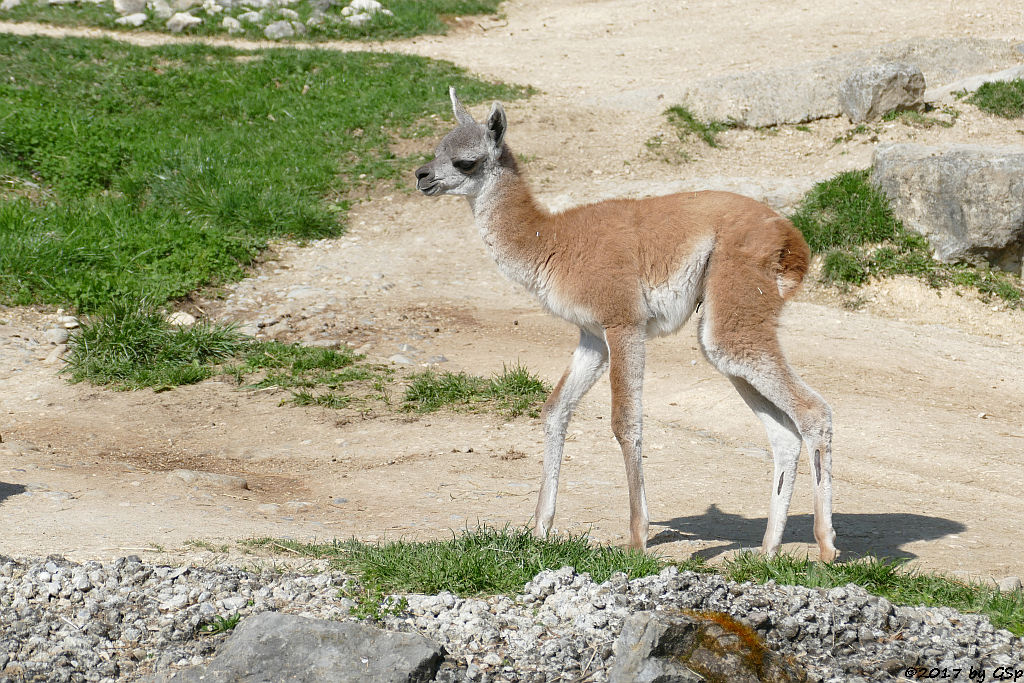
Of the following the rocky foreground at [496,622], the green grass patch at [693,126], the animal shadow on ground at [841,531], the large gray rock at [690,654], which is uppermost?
the green grass patch at [693,126]

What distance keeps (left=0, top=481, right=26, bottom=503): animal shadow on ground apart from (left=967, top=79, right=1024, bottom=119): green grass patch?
13020mm

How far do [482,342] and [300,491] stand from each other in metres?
3.56

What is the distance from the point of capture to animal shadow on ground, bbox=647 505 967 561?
568cm

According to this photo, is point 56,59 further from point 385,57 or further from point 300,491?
point 300,491

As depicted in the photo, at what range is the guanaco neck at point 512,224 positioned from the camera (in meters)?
5.65

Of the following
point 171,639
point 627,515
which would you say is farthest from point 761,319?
point 171,639

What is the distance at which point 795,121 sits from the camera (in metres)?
14.9

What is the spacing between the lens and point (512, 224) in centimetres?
572

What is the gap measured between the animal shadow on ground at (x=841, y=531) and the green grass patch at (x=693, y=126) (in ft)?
30.1

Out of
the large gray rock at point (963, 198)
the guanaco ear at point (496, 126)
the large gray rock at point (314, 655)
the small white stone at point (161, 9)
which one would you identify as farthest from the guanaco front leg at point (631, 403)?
the small white stone at point (161, 9)

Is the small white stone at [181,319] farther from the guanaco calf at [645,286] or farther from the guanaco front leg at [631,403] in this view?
the guanaco front leg at [631,403]

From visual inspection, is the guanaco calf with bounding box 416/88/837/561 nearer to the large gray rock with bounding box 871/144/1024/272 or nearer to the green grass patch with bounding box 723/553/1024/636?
the green grass patch with bounding box 723/553/1024/636

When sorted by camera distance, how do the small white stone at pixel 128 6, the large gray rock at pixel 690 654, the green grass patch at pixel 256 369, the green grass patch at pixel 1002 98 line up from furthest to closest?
the small white stone at pixel 128 6
the green grass patch at pixel 1002 98
the green grass patch at pixel 256 369
the large gray rock at pixel 690 654

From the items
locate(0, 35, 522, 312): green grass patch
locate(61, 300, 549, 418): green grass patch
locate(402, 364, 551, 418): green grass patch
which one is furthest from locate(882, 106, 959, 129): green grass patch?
locate(402, 364, 551, 418): green grass patch
